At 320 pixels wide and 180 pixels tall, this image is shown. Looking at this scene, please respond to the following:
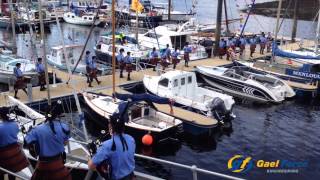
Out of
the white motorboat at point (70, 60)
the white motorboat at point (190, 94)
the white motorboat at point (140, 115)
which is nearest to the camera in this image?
Answer: the white motorboat at point (140, 115)

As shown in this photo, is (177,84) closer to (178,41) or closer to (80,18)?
(178,41)

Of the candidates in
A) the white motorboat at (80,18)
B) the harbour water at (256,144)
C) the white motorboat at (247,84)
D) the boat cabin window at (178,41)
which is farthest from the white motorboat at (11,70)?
the white motorboat at (80,18)

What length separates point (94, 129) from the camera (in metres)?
20.2

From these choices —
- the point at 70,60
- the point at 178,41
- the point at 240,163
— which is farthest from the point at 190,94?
the point at 178,41

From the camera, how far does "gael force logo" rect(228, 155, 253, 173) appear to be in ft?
54.2

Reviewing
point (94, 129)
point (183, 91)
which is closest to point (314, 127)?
point (183, 91)

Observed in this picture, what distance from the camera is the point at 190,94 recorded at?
74.6 feet

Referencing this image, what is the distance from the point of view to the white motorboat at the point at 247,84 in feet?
83.1

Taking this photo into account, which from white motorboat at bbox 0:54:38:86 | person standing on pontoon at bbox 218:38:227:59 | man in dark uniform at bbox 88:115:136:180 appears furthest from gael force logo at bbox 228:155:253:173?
person standing on pontoon at bbox 218:38:227:59

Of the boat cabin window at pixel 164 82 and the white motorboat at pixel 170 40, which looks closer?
the boat cabin window at pixel 164 82

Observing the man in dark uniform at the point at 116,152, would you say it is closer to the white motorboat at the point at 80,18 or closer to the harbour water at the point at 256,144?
the harbour water at the point at 256,144

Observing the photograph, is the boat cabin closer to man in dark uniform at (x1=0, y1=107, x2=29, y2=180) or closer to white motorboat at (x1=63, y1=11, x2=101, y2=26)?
man in dark uniform at (x1=0, y1=107, x2=29, y2=180)

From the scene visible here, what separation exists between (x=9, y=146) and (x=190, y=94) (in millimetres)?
15691

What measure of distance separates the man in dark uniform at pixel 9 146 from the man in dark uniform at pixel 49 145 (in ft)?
3.51
